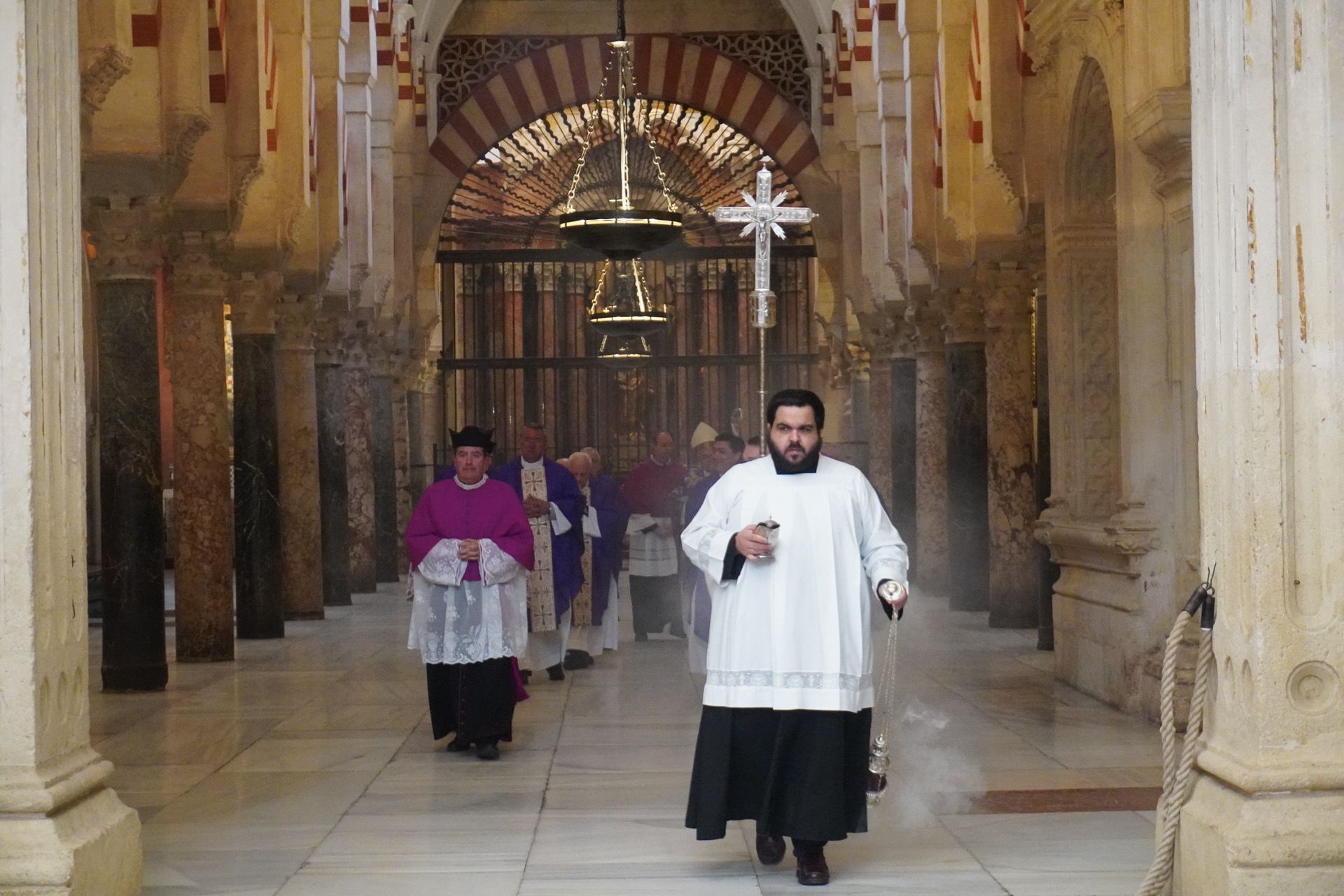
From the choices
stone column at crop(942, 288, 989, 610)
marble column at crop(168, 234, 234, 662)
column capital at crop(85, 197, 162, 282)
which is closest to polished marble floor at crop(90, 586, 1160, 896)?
marble column at crop(168, 234, 234, 662)

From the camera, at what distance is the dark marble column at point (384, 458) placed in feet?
57.6

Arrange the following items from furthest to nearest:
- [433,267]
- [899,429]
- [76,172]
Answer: [433,267]
[899,429]
[76,172]

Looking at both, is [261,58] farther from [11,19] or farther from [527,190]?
[527,190]

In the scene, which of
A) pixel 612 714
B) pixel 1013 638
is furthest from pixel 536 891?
pixel 1013 638

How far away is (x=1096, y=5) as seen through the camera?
324 inches

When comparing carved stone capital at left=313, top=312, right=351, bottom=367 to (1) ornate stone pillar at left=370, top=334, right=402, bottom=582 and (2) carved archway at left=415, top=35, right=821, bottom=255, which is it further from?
(2) carved archway at left=415, top=35, right=821, bottom=255

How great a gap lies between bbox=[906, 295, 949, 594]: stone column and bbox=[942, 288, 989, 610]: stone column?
135cm

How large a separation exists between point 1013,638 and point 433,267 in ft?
36.0

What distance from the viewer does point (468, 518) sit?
284 inches

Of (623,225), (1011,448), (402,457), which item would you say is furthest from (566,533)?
(402,457)

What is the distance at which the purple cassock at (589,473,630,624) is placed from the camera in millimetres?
10703

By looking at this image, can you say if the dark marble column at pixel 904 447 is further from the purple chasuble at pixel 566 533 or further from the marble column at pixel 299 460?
the purple chasuble at pixel 566 533

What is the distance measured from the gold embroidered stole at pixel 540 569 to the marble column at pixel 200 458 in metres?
2.16

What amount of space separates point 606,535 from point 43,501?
21.7 feet
